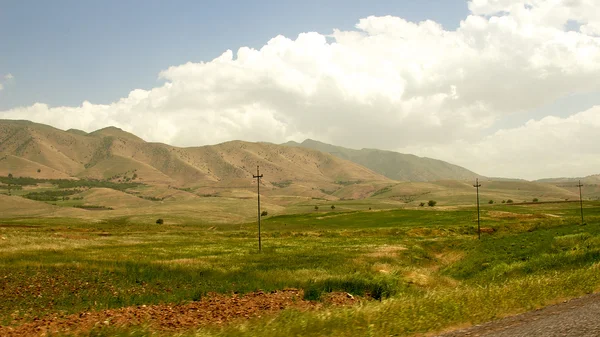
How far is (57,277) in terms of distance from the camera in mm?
31781

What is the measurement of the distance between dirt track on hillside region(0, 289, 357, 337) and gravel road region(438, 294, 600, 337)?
28.4 feet

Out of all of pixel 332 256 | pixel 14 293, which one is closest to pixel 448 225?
pixel 332 256

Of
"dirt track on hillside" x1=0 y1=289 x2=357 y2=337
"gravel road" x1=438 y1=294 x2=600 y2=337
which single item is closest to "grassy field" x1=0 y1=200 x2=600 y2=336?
"dirt track on hillside" x1=0 y1=289 x2=357 y2=337

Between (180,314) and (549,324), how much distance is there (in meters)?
13.6

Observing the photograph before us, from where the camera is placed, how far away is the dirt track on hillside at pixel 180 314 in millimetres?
15078

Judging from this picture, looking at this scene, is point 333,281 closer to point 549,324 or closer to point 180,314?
point 180,314

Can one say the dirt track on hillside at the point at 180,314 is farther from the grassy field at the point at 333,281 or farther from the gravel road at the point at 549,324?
the gravel road at the point at 549,324

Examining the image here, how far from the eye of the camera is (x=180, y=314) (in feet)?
58.9

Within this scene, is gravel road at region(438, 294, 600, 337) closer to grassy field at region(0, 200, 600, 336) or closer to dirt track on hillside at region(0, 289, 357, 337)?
grassy field at region(0, 200, 600, 336)

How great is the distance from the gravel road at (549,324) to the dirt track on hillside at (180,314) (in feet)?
28.4

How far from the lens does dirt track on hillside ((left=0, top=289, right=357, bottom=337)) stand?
1508cm

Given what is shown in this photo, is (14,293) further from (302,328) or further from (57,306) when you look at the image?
(302,328)

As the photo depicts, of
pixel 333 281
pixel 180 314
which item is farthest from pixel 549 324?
pixel 333 281

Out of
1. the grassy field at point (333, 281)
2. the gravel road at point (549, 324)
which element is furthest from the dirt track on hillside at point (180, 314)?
the gravel road at point (549, 324)
